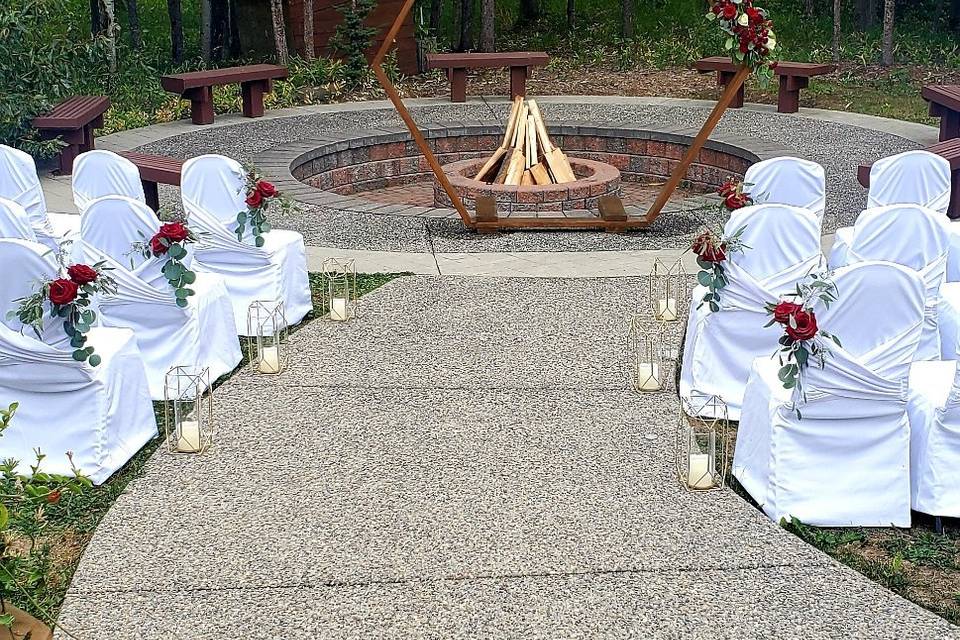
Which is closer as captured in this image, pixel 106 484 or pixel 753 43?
pixel 106 484

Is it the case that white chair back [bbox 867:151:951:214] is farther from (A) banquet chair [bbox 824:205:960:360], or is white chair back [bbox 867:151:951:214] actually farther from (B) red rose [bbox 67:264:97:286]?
(B) red rose [bbox 67:264:97:286]

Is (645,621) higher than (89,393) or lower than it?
lower

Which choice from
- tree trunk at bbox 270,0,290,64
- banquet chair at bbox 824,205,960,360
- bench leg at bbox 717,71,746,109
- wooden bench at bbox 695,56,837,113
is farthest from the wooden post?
tree trunk at bbox 270,0,290,64

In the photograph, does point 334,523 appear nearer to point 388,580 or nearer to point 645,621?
point 388,580

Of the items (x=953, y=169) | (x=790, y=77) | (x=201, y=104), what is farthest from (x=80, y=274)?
(x=790, y=77)

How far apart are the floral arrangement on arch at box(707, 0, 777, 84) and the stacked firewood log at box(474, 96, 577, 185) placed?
3.26 metres

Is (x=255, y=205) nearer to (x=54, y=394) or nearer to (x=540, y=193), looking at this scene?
(x=54, y=394)

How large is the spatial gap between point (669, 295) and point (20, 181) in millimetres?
4601

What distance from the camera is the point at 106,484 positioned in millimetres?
5652

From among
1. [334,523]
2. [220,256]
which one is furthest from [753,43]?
[334,523]

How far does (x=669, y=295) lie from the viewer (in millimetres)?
8023

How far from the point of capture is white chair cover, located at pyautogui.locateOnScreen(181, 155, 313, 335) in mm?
7715

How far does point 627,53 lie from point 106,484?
52.7 feet

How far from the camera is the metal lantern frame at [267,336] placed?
6961mm
